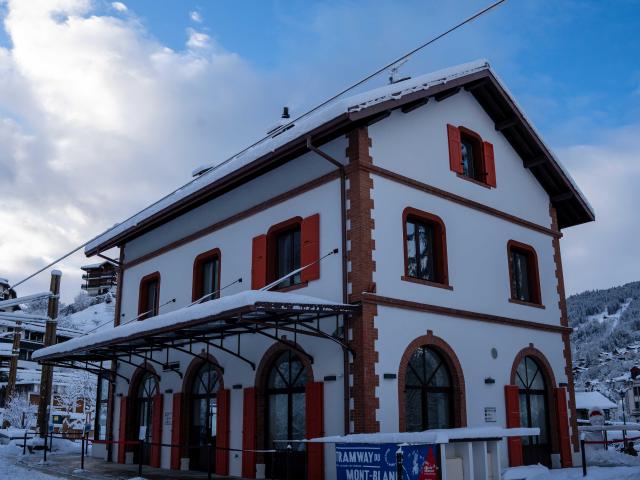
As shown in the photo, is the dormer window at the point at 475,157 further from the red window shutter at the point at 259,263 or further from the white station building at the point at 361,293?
the red window shutter at the point at 259,263

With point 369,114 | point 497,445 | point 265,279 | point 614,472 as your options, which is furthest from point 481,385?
point 369,114

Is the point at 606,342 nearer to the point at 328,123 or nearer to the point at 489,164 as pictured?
the point at 489,164

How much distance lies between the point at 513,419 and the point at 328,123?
7.97 meters

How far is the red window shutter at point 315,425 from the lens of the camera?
12.6 metres

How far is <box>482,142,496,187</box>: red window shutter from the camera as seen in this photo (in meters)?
16.9

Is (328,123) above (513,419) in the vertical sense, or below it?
above

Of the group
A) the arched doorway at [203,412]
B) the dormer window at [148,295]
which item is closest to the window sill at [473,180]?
the arched doorway at [203,412]

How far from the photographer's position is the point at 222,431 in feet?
50.1

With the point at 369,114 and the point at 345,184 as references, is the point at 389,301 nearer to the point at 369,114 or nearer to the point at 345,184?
the point at 345,184

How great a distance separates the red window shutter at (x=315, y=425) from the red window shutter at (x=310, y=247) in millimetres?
2221

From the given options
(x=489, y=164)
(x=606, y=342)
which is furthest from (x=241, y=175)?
(x=606, y=342)

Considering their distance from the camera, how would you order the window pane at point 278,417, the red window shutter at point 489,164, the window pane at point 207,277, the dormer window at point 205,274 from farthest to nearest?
the window pane at point 207,277 → the dormer window at point 205,274 → the red window shutter at point 489,164 → the window pane at point 278,417

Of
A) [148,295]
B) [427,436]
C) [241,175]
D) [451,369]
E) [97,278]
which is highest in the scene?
[97,278]

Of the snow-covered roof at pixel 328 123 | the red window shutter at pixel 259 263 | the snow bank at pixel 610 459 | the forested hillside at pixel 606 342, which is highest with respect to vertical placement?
the forested hillside at pixel 606 342
